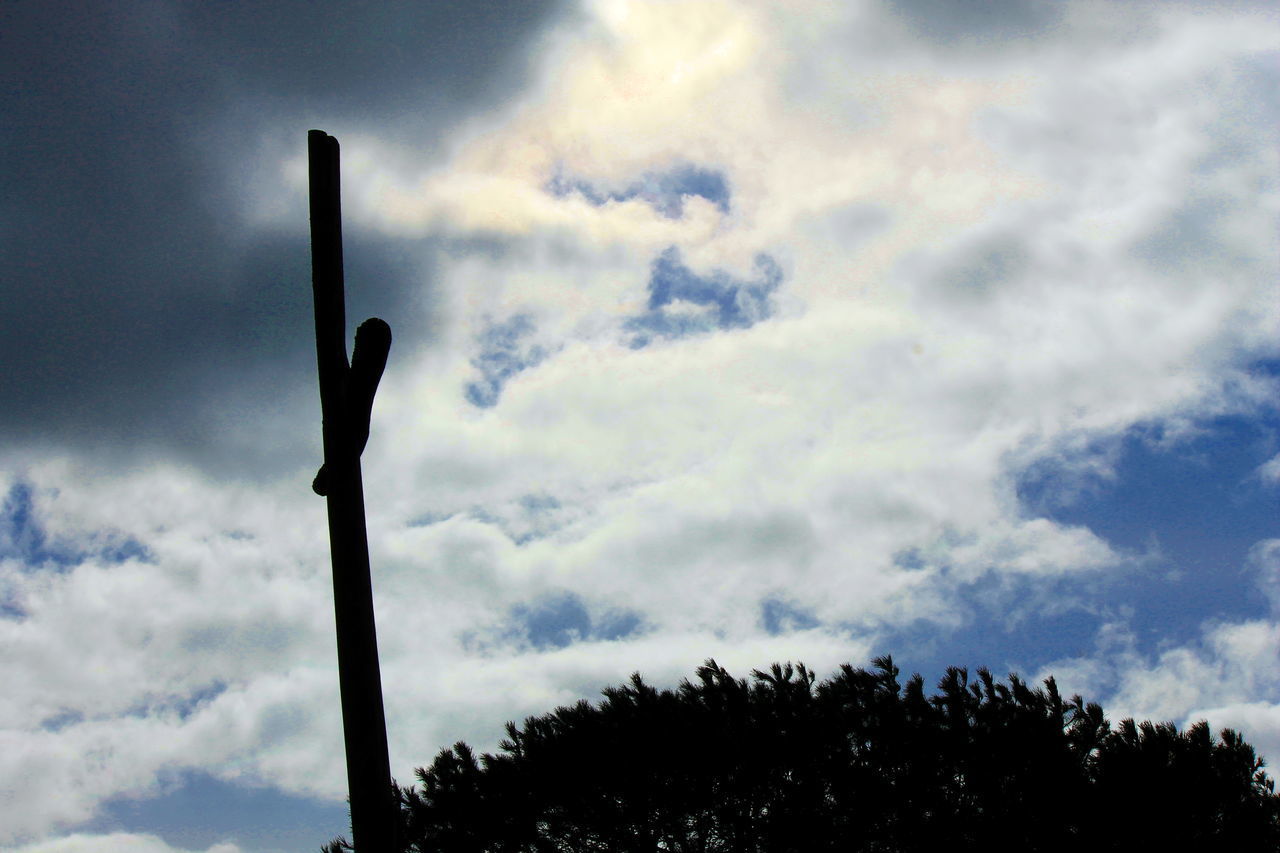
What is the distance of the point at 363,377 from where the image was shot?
16.3 ft

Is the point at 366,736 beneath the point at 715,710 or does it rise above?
beneath

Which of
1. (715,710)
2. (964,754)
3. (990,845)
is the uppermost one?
(715,710)

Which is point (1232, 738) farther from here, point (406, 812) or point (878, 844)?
point (406, 812)

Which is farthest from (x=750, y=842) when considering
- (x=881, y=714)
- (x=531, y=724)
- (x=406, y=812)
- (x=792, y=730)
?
(x=406, y=812)

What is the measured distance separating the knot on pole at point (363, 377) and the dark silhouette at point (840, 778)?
52.2 feet

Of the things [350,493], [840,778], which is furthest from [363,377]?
[840,778]

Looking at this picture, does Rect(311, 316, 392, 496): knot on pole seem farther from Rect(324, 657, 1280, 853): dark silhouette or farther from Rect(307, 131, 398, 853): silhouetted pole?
Rect(324, 657, 1280, 853): dark silhouette

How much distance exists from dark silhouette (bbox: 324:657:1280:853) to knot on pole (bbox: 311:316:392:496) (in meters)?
15.9

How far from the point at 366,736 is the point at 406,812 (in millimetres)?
18289

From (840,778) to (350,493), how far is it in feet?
53.4

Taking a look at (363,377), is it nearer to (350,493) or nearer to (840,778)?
(350,493)

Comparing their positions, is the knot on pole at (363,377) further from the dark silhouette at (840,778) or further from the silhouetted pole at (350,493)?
the dark silhouette at (840,778)

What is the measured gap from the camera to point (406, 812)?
2088 centimetres

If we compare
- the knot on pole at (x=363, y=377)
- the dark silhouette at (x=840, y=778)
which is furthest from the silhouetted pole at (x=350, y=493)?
the dark silhouette at (x=840, y=778)
